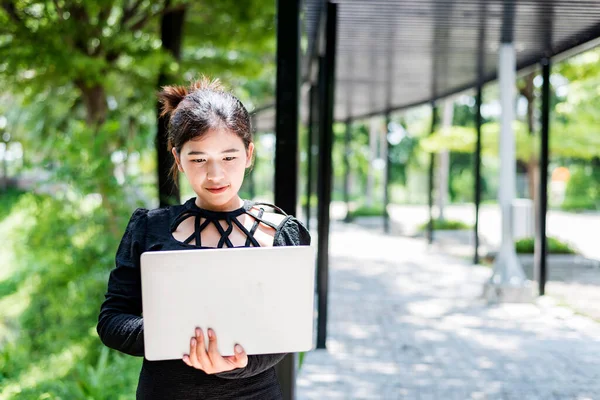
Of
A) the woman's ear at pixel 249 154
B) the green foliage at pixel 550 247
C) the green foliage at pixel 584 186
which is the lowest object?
the green foliage at pixel 550 247

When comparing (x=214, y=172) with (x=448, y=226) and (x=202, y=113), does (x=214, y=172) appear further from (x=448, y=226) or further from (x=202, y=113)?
(x=448, y=226)

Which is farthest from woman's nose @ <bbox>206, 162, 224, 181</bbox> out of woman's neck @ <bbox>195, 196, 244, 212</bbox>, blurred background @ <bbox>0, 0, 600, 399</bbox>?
blurred background @ <bbox>0, 0, 600, 399</bbox>

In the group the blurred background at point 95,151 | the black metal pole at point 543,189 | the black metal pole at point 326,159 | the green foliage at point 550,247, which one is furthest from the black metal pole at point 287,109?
the green foliage at point 550,247

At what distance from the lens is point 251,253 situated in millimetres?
1529

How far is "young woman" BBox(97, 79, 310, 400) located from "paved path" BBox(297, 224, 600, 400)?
3.53 meters

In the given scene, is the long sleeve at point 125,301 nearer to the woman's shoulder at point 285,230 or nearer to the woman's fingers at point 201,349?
the woman's fingers at point 201,349

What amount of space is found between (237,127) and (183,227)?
11.2 inches

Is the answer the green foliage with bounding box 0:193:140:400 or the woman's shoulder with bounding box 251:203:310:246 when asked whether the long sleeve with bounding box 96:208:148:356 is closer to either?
the woman's shoulder with bounding box 251:203:310:246

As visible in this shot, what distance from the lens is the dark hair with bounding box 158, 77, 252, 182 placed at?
174 centimetres

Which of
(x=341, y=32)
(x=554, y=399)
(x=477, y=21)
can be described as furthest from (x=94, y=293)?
(x=477, y=21)

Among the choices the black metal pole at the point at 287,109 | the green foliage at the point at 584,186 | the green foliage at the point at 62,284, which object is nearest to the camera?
the black metal pole at the point at 287,109

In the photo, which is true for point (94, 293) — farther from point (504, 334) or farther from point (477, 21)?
point (477, 21)

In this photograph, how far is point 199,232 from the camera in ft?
5.84

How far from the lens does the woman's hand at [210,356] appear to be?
1526mm
